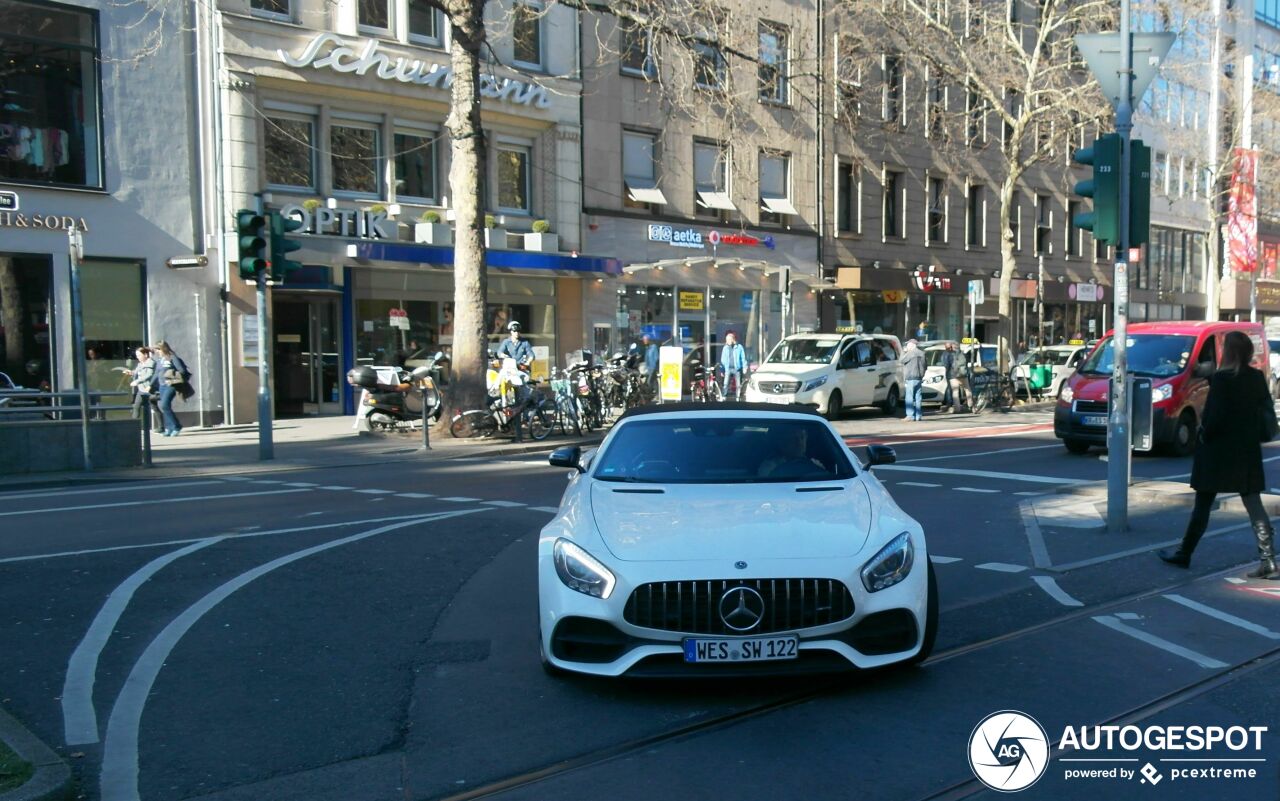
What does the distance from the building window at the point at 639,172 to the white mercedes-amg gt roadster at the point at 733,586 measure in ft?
81.0

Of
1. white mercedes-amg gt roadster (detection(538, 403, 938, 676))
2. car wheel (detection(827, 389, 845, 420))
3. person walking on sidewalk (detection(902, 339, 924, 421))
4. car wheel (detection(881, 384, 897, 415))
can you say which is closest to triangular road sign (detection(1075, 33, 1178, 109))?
white mercedes-amg gt roadster (detection(538, 403, 938, 676))

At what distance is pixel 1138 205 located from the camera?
10.0 meters

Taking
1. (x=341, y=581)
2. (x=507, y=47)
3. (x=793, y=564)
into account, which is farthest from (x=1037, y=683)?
(x=507, y=47)

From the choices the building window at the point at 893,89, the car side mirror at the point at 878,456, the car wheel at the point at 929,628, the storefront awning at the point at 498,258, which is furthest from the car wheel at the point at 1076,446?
the building window at the point at 893,89

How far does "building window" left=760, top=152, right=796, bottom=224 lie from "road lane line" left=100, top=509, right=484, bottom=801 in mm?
26495

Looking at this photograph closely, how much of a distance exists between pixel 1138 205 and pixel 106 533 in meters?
9.61

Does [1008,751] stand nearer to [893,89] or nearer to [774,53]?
[774,53]

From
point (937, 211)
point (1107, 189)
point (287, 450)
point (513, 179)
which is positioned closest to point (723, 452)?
point (1107, 189)

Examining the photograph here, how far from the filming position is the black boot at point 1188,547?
341 inches

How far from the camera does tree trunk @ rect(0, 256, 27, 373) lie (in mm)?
20641

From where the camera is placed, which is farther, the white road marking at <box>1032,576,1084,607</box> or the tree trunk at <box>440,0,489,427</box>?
the tree trunk at <box>440,0,489,427</box>

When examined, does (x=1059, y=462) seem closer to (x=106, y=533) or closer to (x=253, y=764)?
(x=106, y=533)

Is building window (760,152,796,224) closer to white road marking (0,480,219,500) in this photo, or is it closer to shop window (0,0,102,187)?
shop window (0,0,102,187)

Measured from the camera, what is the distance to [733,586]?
5.38 m
